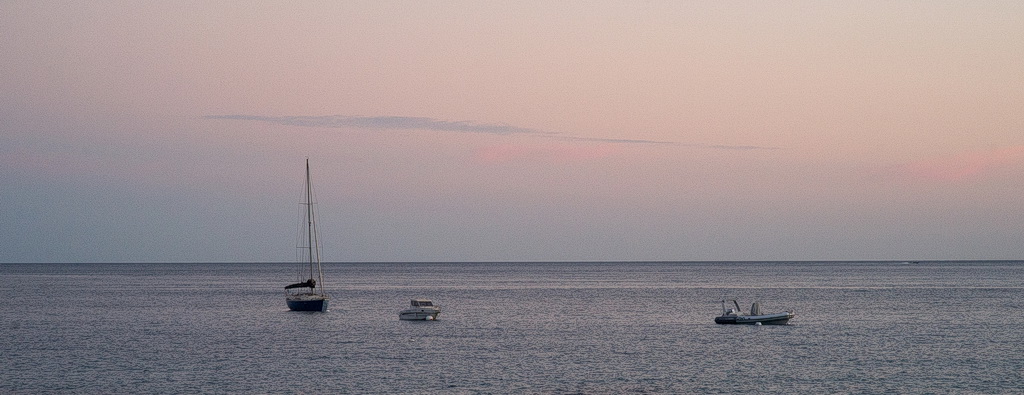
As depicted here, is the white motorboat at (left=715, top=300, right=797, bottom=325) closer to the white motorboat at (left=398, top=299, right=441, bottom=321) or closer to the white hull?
the white motorboat at (left=398, top=299, right=441, bottom=321)

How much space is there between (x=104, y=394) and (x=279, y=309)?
66576mm

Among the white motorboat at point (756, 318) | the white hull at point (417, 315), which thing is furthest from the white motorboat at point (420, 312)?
the white motorboat at point (756, 318)

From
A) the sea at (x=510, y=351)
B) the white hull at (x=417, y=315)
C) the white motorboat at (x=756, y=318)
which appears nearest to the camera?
the sea at (x=510, y=351)

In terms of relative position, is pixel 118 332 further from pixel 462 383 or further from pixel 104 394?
pixel 462 383

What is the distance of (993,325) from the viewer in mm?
90562

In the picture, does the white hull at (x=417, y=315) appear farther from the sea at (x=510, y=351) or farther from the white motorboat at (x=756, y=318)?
the white motorboat at (x=756, y=318)

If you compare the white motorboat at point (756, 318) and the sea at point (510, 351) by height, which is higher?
the white motorboat at point (756, 318)

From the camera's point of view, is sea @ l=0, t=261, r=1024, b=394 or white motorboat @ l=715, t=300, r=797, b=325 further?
white motorboat @ l=715, t=300, r=797, b=325

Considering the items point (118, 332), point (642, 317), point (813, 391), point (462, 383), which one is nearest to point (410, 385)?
point (462, 383)

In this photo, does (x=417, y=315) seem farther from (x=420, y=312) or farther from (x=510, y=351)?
(x=510, y=351)

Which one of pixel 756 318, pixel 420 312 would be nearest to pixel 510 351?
pixel 420 312

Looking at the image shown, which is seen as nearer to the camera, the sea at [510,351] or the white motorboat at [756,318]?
the sea at [510,351]

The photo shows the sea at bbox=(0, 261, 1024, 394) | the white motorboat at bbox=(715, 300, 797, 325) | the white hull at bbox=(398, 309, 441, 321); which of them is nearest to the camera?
the sea at bbox=(0, 261, 1024, 394)

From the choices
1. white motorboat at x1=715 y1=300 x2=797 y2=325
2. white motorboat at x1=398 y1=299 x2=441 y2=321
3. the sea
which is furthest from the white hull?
white motorboat at x1=715 y1=300 x2=797 y2=325
